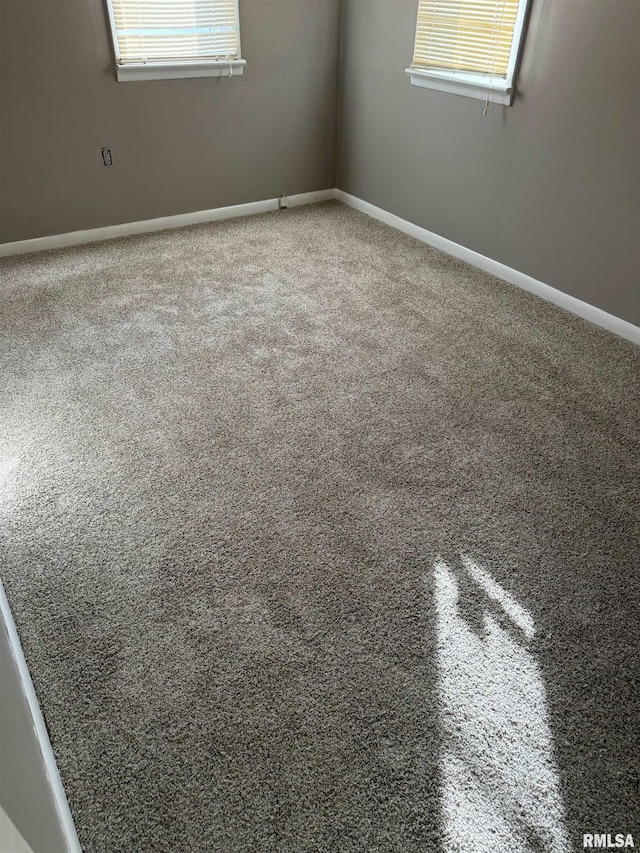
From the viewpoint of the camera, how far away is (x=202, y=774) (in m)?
1.28

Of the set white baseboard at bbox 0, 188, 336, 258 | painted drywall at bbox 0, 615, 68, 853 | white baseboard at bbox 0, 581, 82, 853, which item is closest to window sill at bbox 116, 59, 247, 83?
white baseboard at bbox 0, 188, 336, 258

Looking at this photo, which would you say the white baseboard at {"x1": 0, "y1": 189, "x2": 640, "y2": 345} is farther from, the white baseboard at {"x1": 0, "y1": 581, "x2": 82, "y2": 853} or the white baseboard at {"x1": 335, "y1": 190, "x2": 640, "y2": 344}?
the white baseboard at {"x1": 0, "y1": 581, "x2": 82, "y2": 853}

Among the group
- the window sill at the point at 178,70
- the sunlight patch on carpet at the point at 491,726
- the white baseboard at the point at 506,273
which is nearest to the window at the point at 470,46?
the white baseboard at the point at 506,273

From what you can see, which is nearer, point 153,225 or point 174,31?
point 174,31

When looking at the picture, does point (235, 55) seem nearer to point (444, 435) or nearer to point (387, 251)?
point (387, 251)

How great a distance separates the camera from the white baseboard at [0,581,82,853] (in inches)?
44.9

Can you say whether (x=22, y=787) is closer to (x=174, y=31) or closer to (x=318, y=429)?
(x=318, y=429)

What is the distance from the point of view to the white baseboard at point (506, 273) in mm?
2934

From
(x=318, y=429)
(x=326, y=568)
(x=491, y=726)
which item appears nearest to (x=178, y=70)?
(x=318, y=429)

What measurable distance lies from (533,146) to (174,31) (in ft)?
7.09

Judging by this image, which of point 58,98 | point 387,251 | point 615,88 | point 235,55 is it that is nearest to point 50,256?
point 58,98

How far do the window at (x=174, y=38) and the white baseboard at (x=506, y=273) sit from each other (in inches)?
50.2

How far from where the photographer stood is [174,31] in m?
3.47

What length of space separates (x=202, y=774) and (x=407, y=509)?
0.97m
